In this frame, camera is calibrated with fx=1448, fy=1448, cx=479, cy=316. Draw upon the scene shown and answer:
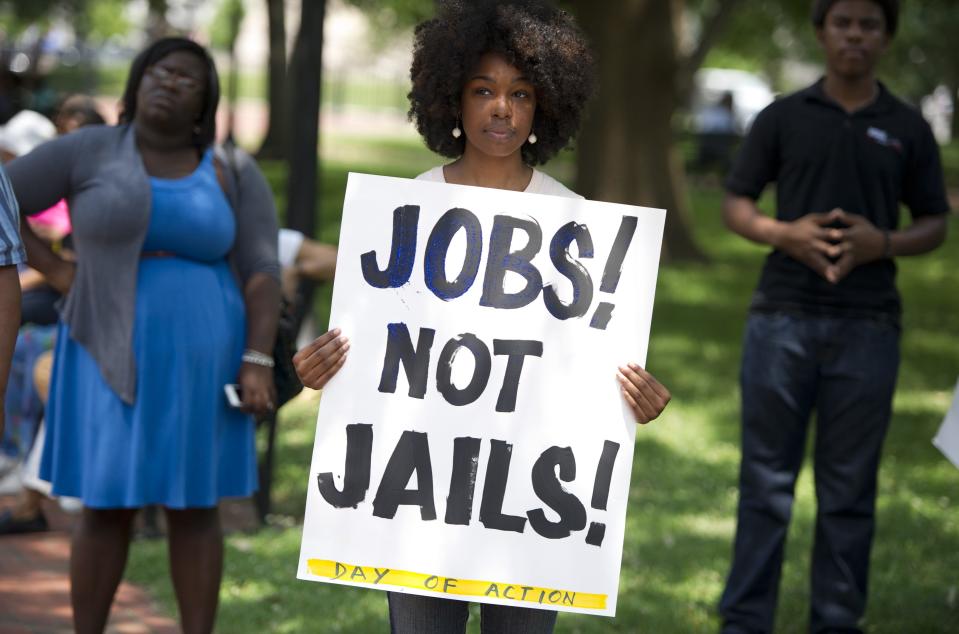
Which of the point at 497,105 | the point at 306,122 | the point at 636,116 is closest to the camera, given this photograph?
the point at 497,105

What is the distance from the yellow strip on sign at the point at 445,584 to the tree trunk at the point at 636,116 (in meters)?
11.5

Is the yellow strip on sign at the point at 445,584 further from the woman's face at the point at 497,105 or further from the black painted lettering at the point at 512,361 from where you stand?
the woman's face at the point at 497,105

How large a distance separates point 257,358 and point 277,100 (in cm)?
2051

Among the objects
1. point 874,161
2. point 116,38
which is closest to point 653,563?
point 874,161

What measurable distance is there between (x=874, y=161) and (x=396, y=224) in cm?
210

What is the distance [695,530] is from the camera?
6.80m

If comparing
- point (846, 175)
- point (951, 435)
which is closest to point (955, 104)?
point (846, 175)

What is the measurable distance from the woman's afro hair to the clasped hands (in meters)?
1.39

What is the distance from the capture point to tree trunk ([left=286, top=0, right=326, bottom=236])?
7.18 m

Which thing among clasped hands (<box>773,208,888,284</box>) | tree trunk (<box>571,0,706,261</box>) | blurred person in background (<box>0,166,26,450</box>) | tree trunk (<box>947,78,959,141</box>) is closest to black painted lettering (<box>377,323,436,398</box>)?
blurred person in background (<box>0,166,26,450</box>)

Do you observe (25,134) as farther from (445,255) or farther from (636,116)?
(636,116)

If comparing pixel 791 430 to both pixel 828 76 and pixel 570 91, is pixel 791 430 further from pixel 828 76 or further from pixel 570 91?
pixel 570 91

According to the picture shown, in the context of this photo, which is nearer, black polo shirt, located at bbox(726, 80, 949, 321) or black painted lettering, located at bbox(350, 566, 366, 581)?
black painted lettering, located at bbox(350, 566, 366, 581)

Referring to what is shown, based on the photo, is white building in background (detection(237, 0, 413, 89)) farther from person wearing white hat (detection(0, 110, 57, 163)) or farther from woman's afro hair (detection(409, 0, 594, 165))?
woman's afro hair (detection(409, 0, 594, 165))
